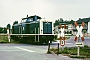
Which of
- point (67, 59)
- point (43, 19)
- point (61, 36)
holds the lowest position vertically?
point (67, 59)

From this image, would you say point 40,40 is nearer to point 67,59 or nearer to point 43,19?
point 43,19

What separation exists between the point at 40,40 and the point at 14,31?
28.2 ft

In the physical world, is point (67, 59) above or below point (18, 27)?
below

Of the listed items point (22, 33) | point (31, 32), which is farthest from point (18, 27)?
point (31, 32)

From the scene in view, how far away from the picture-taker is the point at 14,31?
1331 inches

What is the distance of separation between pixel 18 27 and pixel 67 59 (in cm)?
2065

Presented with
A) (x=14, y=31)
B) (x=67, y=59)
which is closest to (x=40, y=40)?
(x=14, y=31)

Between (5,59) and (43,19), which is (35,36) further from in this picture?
(5,59)

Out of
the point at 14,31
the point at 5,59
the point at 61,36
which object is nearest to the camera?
the point at 5,59

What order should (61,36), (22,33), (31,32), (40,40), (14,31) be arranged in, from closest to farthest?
(61,36)
(40,40)
(31,32)
(22,33)
(14,31)

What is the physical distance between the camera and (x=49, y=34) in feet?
86.6

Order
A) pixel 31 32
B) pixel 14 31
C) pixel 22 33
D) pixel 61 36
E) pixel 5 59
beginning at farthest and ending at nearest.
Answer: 1. pixel 14 31
2. pixel 22 33
3. pixel 31 32
4. pixel 61 36
5. pixel 5 59

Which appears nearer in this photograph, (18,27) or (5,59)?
(5,59)

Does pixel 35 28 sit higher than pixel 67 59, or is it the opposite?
pixel 35 28
